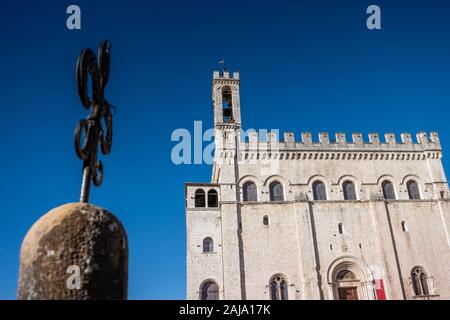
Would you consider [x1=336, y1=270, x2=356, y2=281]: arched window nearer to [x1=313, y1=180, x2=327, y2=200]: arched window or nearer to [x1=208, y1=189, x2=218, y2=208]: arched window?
[x1=313, y1=180, x2=327, y2=200]: arched window

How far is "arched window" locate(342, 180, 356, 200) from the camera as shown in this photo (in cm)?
2888

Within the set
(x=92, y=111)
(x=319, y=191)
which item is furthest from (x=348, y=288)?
(x=92, y=111)

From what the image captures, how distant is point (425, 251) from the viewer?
2725 cm

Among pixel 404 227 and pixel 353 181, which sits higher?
pixel 353 181

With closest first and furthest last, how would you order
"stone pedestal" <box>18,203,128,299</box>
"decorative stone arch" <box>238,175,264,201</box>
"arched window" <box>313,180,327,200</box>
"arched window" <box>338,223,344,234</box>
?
"stone pedestal" <box>18,203,128,299</box>
"arched window" <box>338,223,344,234</box>
"decorative stone arch" <box>238,175,264,201</box>
"arched window" <box>313,180,327,200</box>

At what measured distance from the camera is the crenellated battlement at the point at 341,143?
29422 mm

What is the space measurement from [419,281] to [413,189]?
6721mm

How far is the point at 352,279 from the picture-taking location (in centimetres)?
2617

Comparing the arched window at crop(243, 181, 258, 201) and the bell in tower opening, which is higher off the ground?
the bell in tower opening

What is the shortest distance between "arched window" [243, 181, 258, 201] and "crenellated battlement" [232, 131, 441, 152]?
2689mm

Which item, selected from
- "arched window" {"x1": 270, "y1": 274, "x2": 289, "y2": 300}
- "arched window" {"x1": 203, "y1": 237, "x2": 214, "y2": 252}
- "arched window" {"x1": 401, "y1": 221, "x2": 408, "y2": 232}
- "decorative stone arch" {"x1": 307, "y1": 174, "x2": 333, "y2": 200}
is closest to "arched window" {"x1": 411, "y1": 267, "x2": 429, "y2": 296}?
"arched window" {"x1": 401, "y1": 221, "x2": 408, "y2": 232}

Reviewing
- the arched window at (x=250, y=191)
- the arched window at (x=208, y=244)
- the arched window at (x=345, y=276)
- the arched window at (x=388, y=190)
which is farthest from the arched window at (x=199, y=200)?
the arched window at (x=388, y=190)

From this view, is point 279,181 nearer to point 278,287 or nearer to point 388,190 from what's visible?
point 278,287
